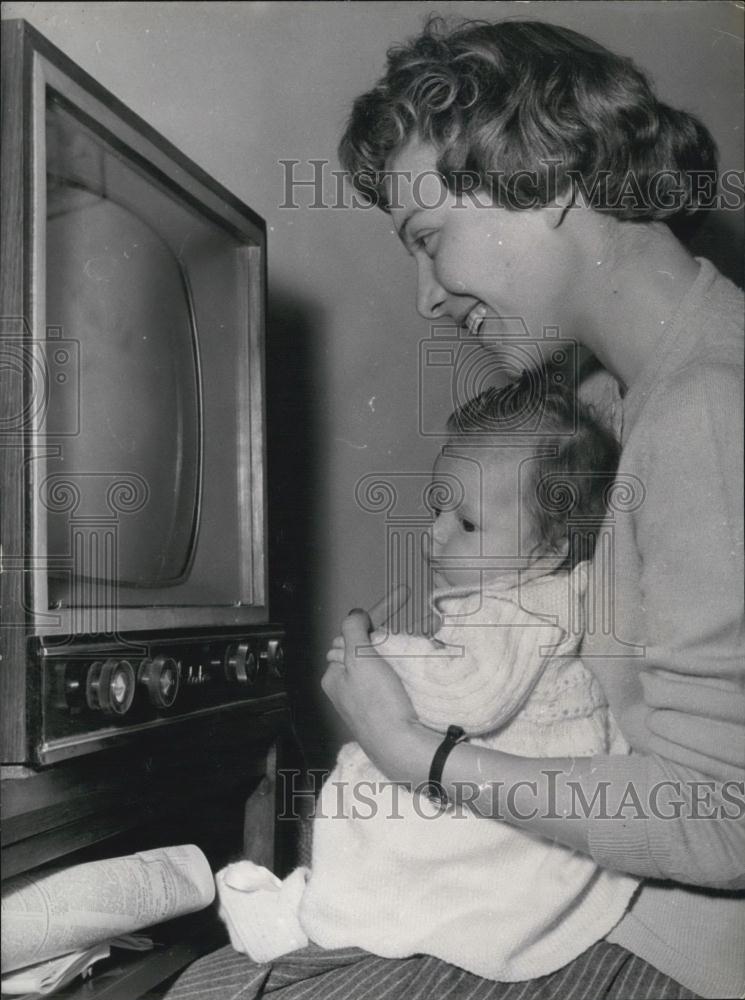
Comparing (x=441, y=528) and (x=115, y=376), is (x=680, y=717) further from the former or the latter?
(x=115, y=376)

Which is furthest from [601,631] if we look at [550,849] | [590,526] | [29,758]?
[29,758]

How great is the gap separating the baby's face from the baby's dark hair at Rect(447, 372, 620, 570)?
0.04 ft

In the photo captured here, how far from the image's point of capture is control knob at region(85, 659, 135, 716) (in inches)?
30.0

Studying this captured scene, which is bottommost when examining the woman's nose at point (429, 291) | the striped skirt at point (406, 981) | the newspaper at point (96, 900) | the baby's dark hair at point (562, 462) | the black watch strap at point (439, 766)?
the striped skirt at point (406, 981)

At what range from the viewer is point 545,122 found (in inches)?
35.4

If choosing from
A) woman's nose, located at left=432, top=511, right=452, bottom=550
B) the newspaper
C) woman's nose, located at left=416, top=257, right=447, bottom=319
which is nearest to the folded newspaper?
the newspaper

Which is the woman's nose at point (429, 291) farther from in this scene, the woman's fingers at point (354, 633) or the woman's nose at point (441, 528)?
the woman's fingers at point (354, 633)

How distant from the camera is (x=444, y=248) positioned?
37.6 inches

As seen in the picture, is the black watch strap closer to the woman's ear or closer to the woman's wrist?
the woman's wrist

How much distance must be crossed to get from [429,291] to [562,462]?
225 mm

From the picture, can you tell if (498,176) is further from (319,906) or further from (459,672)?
(319,906)

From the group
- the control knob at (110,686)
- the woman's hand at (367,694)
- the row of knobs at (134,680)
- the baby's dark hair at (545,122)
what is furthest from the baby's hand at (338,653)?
the baby's dark hair at (545,122)

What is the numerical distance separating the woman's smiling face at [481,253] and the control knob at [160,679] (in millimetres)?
449

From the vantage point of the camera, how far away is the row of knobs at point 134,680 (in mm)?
759
